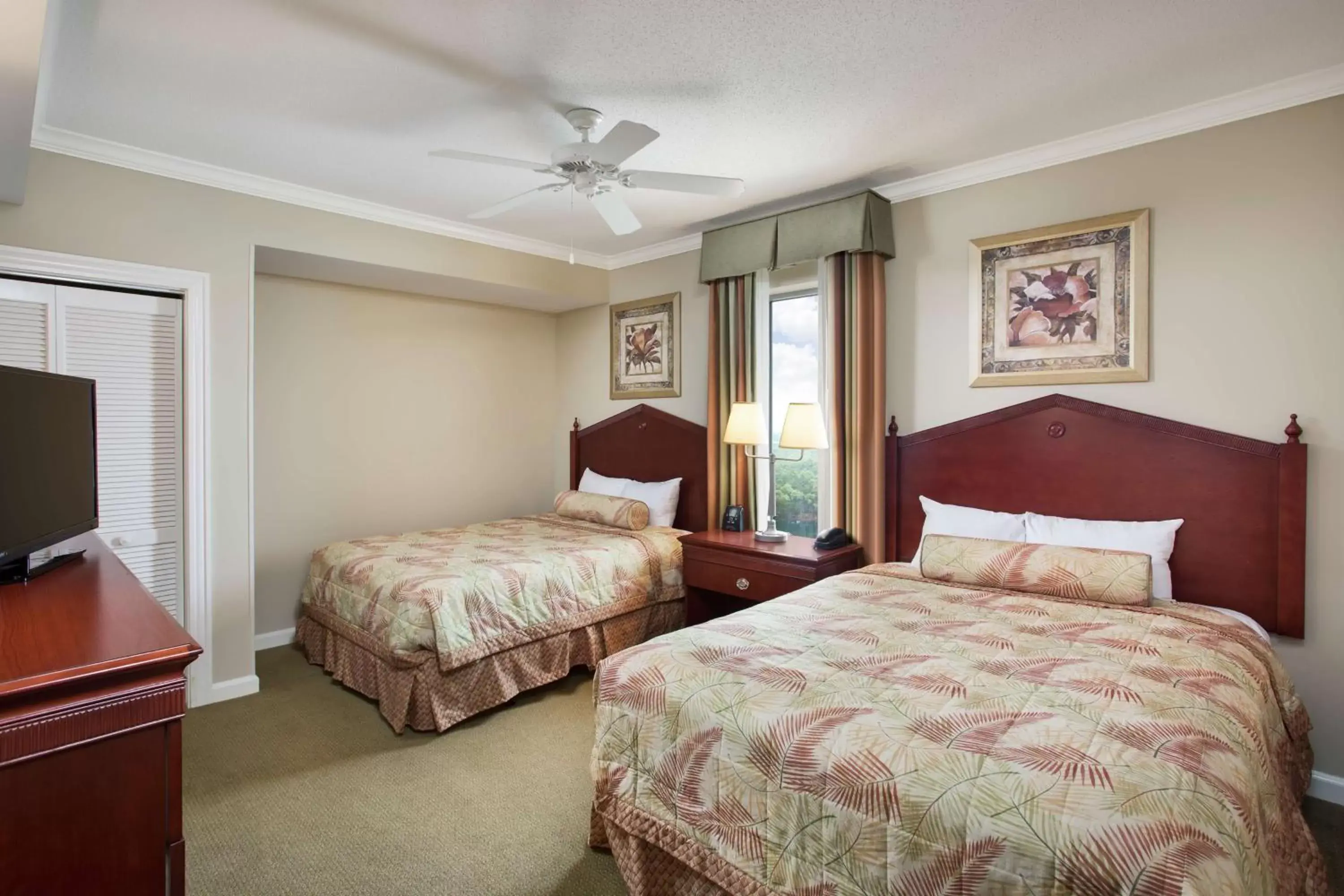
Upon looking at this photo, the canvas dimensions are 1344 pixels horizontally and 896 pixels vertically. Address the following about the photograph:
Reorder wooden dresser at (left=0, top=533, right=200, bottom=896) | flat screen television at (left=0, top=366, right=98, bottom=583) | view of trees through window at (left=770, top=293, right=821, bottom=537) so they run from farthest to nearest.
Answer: view of trees through window at (left=770, top=293, right=821, bottom=537) < flat screen television at (left=0, top=366, right=98, bottom=583) < wooden dresser at (left=0, top=533, right=200, bottom=896)

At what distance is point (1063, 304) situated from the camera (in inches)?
118

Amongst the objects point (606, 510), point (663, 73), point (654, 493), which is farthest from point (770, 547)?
point (663, 73)

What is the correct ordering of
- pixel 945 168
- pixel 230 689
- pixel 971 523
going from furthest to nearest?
1. pixel 230 689
2. pixel 945 168
3. pixel 971 523

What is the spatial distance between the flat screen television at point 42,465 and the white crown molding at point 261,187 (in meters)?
1.60

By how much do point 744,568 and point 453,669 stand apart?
4.80ft

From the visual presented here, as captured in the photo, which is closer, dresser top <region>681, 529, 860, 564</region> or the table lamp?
dresser top <region>681, 529, 860, 564</region>

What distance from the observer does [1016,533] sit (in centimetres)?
294

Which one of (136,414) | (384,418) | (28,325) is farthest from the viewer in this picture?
(384,418)

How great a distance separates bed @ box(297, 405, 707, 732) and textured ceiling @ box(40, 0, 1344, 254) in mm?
1928

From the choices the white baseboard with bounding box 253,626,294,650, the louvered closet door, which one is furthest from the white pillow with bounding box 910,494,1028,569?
the white baseboard with bounding box 253,626,294,650

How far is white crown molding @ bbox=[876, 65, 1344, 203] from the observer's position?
2443 millimetres

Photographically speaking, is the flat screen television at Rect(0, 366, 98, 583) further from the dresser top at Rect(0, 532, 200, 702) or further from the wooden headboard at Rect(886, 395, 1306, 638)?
the wooden headboard at Rect(886, 395, 1306, 638)

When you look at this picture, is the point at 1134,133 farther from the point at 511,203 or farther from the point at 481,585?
the point at 481,585

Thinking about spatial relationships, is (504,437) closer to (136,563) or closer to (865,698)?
(136,563)
